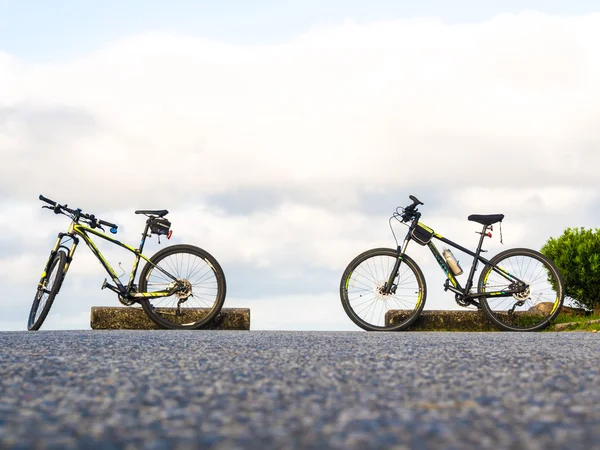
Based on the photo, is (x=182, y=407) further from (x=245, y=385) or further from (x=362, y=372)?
(x=362, y=372)

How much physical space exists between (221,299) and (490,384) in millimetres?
5717

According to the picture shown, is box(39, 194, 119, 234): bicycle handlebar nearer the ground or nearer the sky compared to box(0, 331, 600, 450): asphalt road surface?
nearer the sky

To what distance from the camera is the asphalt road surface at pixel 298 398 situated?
8.25 ft

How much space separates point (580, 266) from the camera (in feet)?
46.9

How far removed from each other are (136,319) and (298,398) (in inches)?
273

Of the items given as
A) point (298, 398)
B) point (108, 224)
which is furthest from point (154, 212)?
point (298, 398)

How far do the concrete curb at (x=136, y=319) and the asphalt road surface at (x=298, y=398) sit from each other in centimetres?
437

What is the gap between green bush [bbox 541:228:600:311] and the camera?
46.8 feet

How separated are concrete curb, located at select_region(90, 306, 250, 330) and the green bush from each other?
24.4ft

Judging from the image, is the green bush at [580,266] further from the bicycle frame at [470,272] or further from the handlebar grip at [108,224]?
the handlebar grip at [108,224]

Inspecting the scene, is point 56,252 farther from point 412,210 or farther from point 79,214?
point 412,210

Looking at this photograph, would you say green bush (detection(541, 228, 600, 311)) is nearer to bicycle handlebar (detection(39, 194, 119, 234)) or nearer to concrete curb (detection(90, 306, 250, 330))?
concrete curb (detection(90, 306, 250, 330))

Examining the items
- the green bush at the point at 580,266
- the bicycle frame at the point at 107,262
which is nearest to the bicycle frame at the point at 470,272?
the bicycle frame at the point at 107,262

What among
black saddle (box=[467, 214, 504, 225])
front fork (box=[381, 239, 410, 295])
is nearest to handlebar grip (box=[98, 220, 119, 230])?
front fork (box=[381, 239, 410, 295])
